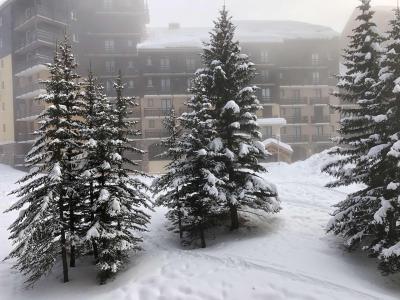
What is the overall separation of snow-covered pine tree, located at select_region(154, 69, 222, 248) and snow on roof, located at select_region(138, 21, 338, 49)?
37.4 meters

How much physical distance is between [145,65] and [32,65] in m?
14.4

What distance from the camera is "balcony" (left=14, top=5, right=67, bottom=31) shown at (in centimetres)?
5084

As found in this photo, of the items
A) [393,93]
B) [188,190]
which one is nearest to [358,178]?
[393,93]

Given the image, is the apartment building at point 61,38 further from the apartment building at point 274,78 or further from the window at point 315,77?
the window at point 315,77

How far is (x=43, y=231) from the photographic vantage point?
15.9m

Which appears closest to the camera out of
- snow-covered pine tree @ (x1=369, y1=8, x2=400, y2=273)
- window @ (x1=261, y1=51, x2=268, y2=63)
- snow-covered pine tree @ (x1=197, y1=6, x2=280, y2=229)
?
snow-covered pine tree @ (x1=369, y1=8, x2=400, y2=273)

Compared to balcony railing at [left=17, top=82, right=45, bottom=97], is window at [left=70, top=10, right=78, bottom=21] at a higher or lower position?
higher

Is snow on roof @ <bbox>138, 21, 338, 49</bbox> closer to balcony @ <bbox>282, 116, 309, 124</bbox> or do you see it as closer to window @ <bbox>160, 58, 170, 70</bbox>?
window @ <bbox>160, 58, 170, 70</bbox>

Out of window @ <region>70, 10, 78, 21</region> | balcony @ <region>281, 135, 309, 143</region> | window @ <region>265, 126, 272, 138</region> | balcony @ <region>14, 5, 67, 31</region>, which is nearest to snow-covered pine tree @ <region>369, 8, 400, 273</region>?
window @ <region>265, 126, 272, 138</region>

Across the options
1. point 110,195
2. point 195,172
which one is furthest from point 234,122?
point 110,195

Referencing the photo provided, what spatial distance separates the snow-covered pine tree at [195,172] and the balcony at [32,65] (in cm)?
3579

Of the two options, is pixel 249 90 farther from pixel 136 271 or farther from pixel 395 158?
pixel 136 271

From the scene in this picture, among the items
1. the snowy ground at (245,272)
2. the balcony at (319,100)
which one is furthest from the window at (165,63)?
the snowy ground at (245,272)

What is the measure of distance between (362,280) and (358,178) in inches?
168
